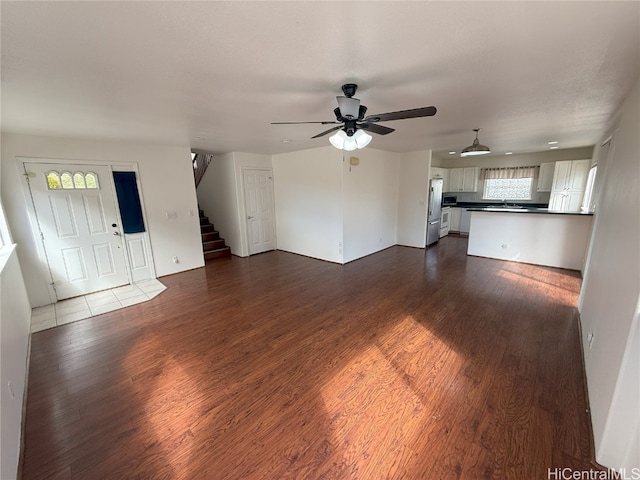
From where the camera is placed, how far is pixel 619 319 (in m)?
1.63

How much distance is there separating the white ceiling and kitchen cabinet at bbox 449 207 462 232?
195 inches

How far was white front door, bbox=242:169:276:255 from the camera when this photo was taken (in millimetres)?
5863

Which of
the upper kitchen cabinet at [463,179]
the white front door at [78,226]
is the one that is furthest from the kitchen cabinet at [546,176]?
the white front door at [78,226]

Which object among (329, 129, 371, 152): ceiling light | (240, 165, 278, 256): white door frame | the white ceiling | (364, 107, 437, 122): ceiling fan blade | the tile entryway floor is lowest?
the tile entryway floor

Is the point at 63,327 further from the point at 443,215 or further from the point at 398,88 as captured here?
the point at 443,215

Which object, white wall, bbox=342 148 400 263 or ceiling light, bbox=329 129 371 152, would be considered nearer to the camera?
ceiling light, bbox=329 129 371 152

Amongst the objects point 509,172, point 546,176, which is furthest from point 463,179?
point 546,176

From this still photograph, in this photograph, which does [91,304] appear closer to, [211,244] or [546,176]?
[211,244]

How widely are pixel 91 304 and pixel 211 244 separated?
104 inches

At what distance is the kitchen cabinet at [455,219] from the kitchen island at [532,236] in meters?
2.45

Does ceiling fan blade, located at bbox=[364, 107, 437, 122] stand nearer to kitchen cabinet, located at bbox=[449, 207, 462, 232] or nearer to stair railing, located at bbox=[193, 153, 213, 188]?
stair railing, located at bbox=[193, 153, 213, 188]

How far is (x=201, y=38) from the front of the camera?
1.41 m

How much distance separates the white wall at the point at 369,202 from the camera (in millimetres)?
5164

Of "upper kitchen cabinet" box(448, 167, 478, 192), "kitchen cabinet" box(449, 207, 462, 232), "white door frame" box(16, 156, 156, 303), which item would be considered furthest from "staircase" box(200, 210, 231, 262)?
"upper kitchen cabinet" box(448, 167, 478, 192)
